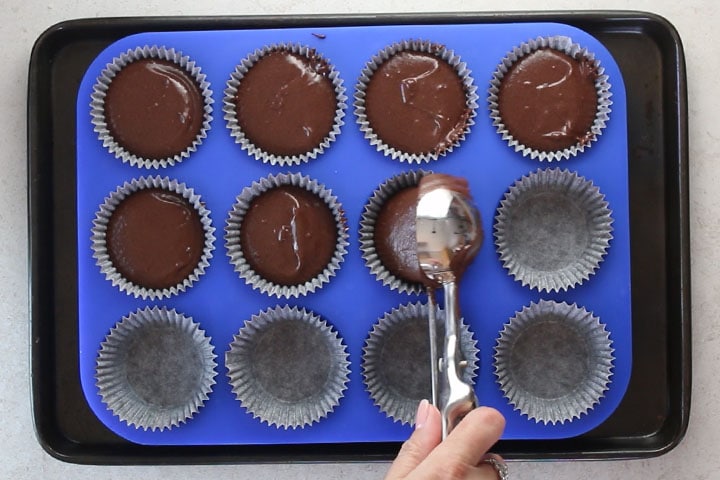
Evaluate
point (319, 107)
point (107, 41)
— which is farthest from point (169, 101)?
point (319, 107)

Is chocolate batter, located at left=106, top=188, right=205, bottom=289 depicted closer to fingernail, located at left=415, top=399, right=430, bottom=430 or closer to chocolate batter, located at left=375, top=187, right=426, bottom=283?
chocolate batter, located at left=375, top=187, right=426, bottom=283

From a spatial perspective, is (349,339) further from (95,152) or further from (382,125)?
(95,152)

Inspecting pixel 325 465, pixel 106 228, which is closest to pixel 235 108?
pixel 106 228

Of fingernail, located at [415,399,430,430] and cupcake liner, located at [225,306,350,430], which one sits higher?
fingernail, located at [415,399,430,430]

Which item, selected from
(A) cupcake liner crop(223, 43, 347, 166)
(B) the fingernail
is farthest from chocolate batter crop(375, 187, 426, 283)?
(B) the fingernail

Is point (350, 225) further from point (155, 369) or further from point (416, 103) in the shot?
point (155, 369)

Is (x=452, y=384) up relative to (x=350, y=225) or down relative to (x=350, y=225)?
down

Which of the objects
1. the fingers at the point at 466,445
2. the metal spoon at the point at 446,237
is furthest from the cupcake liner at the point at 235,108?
the fingers at the point at 466,445
